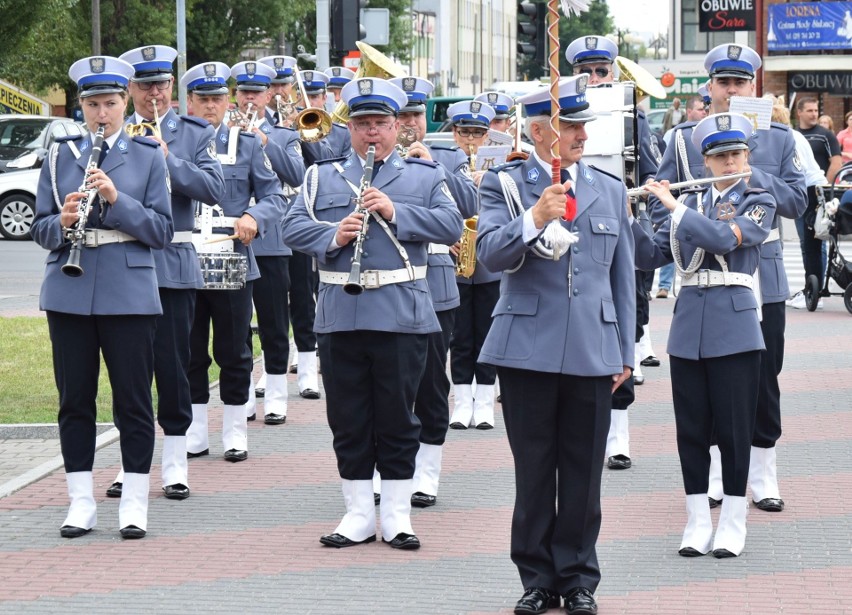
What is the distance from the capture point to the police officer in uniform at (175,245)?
28.8ft

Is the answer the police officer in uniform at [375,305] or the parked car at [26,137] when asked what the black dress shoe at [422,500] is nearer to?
the police officer in uniform at [375,305]

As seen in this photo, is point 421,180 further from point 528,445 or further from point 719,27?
point 719,27

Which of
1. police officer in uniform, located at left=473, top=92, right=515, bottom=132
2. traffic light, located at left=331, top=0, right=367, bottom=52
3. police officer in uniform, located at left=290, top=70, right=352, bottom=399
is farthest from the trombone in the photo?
traffic light, located at left=331, top=0, right=367, bottom=52

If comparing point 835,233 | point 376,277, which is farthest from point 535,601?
point 835,233

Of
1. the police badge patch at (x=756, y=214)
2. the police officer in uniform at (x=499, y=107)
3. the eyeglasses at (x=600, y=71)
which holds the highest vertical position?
the eyeglasses at (x=600, y=71)

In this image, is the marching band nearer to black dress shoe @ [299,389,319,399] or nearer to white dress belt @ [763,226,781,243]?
white dress belt @ [763,226,781,243]

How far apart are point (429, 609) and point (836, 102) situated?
45291 mm

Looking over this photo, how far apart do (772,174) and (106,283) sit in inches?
137

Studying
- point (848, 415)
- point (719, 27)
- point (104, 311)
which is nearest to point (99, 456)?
point (104, 311)

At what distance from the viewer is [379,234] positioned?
302 inches

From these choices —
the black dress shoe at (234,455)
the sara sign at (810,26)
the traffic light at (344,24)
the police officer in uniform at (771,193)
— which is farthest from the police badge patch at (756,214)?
the sara sign at (810,26)

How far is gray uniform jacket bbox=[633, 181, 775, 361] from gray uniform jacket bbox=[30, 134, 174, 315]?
7.53 ft

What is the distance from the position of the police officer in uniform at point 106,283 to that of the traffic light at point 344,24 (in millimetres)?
11199

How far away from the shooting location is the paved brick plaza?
6.91 m
